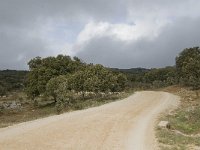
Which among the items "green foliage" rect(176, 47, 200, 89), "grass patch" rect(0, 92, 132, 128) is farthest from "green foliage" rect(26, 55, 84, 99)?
"green foliage" rect(176, 47, 200, 89)

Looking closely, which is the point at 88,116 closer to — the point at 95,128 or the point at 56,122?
the point at 56,122

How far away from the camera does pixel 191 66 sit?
218 ft

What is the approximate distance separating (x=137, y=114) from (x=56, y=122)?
294 inches

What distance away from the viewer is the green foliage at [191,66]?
213ft

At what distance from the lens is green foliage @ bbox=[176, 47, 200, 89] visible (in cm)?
6506

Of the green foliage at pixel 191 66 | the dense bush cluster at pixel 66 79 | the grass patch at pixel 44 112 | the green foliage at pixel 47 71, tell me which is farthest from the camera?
the green foliage at pixel 191 66

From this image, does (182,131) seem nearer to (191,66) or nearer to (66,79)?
(66,79)

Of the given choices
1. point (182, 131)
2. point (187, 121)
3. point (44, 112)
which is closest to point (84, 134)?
point (182, 131)

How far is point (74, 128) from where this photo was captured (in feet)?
70.1

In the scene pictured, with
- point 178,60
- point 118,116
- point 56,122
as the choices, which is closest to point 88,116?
point 118,116

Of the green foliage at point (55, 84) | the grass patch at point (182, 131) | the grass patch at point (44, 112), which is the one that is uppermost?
the green foliage at point (55, 84)

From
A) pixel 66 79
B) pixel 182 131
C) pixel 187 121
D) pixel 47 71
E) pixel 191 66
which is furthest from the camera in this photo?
pixel 191 66

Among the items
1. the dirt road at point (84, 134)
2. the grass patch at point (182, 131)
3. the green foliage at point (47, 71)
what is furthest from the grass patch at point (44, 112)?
the grass patch at point (182, 131)

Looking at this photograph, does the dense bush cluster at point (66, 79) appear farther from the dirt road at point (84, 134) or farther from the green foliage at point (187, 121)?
the dirt road at point (84, 134)
